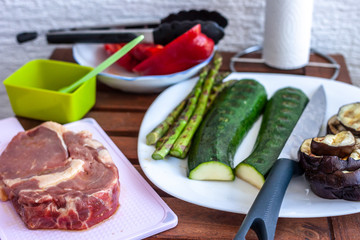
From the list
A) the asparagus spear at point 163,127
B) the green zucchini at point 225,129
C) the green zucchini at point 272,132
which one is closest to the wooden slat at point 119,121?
the asparagus spear at point 163,127

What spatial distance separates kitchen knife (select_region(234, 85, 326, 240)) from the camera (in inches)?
30.4

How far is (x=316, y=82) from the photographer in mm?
1314

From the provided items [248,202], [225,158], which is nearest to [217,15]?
[225,158]

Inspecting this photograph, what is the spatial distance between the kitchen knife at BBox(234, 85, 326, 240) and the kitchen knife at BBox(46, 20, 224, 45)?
40 cm

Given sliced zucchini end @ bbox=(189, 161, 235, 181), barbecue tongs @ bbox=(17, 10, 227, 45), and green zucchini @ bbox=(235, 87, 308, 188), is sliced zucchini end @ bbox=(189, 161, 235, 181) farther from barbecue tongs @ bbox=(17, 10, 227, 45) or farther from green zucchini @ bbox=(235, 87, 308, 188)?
barbecue tongs @ bbox=(17, 10, 227, 45)

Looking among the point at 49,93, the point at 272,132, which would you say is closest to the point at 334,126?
the point at 272,132

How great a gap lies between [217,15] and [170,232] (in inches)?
32.4

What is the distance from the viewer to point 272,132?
42.1 inches

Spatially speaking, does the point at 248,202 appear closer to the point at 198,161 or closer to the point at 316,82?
the point at 198,161

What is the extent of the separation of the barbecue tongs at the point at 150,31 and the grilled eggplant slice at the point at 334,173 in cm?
62

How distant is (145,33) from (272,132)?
0.58 meters

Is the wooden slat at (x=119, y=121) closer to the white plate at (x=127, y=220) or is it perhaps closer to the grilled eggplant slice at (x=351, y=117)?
the white plate at (x=127, y=220)

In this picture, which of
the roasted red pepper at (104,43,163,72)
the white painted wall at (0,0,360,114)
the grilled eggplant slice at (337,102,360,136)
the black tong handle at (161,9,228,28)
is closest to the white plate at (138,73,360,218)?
the grilled eggplant slice at (337,102,360,136)

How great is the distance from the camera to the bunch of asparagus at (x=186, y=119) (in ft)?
3.44
